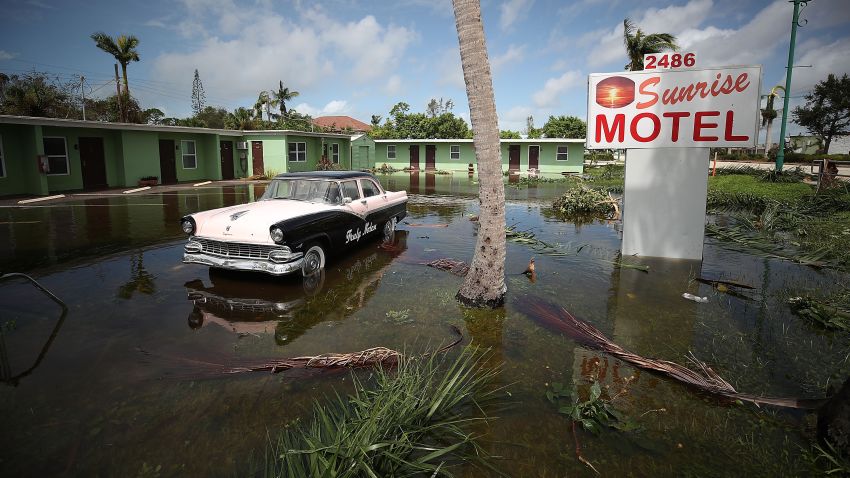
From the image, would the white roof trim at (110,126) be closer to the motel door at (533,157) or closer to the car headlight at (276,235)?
the car headlight at (276,235)

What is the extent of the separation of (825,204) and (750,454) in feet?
41.1

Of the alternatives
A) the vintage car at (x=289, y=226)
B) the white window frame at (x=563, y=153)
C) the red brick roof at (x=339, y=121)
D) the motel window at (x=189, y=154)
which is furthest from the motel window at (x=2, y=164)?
the red brick roof at (x=339, y=121)

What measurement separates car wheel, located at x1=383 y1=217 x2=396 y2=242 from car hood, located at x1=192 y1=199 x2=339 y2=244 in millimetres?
2667

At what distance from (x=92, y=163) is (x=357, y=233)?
641 inches

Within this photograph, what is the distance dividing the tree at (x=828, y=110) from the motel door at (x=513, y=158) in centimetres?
3667

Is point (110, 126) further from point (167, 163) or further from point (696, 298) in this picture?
point (696, 298)

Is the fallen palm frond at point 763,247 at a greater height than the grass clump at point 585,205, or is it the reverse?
the grass clump at point 585,205

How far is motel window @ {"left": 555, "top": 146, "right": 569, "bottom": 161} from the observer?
105ft

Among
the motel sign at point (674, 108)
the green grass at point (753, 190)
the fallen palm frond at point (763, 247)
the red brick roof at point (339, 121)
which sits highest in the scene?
the red brick roof at point (339, 121)

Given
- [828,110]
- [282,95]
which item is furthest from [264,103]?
[828,110]

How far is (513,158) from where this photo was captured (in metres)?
33.2

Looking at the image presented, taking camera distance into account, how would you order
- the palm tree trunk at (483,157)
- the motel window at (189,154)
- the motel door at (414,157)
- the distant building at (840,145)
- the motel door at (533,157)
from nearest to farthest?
1. the palm tree trunk at (483,157)
2. the motel window at (189,154)
3. the motel door at (533,157)
4. the motel door at (414,157)
5. the distant building at (840,145)

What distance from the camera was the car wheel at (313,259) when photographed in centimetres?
→ 618

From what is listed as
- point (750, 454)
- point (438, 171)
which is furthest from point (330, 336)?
point (438, 171)
